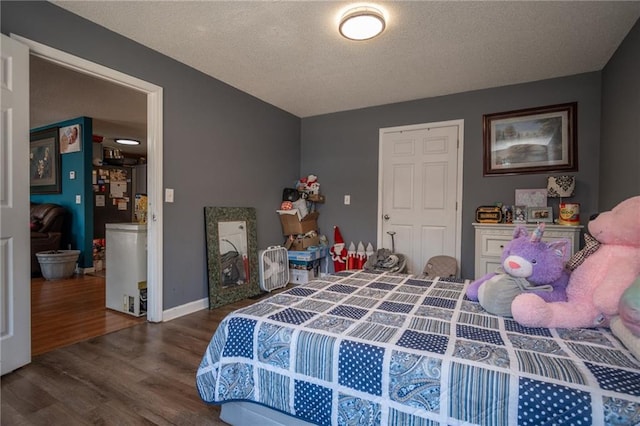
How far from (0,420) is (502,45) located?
4.02m

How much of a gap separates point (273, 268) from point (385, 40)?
272 cm

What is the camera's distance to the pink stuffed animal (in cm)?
123

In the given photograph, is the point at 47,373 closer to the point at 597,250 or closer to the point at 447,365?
the point at 447,365

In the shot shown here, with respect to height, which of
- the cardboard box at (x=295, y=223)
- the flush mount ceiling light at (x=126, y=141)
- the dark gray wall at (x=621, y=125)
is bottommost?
the cardboard box at (x=295, y=223)

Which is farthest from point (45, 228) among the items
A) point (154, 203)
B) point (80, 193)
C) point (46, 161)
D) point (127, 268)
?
point (154, 203)

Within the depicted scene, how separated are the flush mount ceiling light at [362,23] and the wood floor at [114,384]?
2.55m

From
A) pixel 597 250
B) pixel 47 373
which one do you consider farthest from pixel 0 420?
pixel 597 250

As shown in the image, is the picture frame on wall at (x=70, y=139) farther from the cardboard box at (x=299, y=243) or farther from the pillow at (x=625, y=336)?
the pillow at (x=625, y=336)

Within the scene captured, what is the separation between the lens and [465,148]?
357 centimetres

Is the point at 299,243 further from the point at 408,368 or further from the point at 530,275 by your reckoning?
the point at 408,368

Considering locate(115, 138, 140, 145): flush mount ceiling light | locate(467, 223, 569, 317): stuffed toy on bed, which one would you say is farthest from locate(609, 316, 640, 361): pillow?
locate(115, 138, 140, 145): flush mount ceiling light

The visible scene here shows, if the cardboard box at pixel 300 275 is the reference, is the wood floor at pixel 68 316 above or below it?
below

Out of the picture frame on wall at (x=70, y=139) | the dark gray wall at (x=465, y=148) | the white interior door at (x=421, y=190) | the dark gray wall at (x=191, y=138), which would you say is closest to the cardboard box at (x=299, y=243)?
the dark gray wall at (x=191, y=138)

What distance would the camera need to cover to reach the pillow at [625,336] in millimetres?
1035
